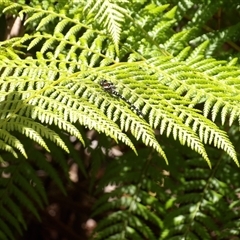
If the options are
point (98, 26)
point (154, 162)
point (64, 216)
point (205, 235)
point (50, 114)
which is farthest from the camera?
point (64, 216)

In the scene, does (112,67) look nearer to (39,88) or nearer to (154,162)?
(39,88)

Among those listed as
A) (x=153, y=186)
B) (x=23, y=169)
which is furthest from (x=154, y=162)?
(x=23, y=169)

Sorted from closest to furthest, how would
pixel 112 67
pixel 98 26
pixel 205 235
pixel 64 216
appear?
pixel 112 67 < pixel 98 26 < pixel 205 235 < pixel 64 216

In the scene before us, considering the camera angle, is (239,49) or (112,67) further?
(239,49)

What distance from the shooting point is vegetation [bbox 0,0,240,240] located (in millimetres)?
1293

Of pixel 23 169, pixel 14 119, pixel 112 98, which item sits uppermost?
pixel 112 98

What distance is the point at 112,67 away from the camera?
1461mm

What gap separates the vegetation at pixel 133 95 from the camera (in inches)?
50.9

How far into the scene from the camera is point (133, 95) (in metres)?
1.33

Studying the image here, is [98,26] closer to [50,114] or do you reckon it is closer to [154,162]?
[50,114]

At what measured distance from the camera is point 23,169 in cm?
192

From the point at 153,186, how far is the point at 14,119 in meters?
0.78

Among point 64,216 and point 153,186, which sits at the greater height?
point 153,186

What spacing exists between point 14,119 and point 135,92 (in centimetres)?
33
